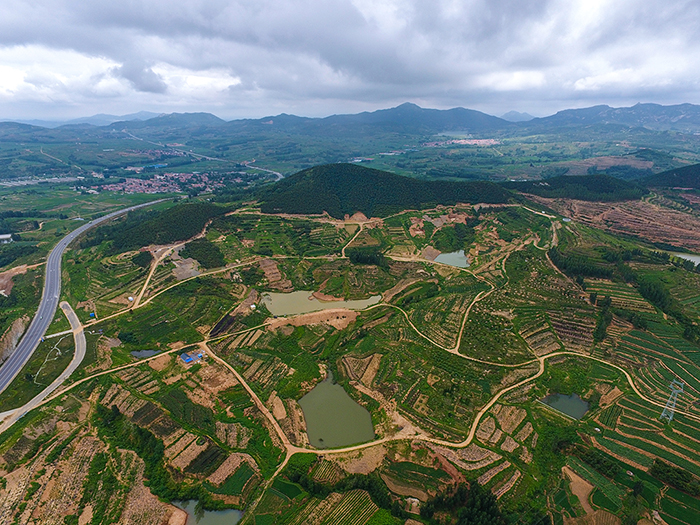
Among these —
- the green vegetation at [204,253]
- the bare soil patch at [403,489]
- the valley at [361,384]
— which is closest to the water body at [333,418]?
the valley at [361,384]

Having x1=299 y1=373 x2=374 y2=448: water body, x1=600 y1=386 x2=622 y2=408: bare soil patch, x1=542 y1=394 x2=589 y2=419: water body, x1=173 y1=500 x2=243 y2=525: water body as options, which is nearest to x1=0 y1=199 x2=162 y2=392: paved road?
x1=173 y1=500 x2=243 y2=525: water body

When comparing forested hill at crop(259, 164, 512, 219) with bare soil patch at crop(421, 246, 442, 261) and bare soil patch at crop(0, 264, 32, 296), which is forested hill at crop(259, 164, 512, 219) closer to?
bare soil patch at crop(421, 246, 442, 261)

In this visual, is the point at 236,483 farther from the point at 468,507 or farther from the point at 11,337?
the point at 11,337

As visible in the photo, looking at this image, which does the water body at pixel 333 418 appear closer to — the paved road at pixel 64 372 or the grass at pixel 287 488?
the grass at pixel 287 488

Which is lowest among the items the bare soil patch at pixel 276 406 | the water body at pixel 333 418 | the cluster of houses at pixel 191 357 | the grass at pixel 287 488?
the water body at pixel 333 418

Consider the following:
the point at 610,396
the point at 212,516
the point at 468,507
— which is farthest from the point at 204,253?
the point at 610,396

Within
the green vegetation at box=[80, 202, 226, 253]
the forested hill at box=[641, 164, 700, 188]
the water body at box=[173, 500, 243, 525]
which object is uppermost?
→ the forested hill at box=[641, 164, 700, 188]

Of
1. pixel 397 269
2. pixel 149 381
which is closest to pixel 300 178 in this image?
pixel 397 269
